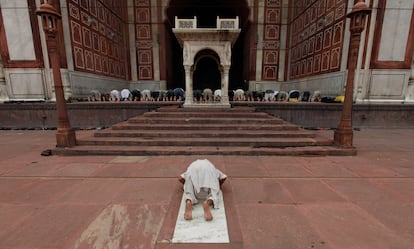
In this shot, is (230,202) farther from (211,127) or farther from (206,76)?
(206,76)

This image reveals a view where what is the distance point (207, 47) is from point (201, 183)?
609 cm

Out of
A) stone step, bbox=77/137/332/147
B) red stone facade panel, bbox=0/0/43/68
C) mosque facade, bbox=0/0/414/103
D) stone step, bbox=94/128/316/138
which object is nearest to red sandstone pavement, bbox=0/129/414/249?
stone step, bbox=77/137/332/147

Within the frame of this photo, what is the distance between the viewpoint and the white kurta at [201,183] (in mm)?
2434

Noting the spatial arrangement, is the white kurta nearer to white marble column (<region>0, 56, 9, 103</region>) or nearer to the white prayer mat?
the white prayer mat

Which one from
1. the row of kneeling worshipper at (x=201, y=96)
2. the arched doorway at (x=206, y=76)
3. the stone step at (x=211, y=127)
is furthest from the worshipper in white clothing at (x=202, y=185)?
the arched doorway at (x=206, y=76)

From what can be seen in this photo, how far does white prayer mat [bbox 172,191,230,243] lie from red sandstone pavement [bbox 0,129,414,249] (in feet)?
0.21

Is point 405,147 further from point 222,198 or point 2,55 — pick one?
point 2,55

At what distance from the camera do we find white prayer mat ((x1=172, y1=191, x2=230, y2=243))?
6.32ft

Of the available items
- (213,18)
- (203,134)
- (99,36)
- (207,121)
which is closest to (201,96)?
(207,121)

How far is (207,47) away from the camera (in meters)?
7.38

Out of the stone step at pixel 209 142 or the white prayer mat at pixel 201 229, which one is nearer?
the white prayer mat at pixel 201 229

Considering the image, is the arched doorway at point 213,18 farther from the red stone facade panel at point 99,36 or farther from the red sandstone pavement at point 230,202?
the red sandstone pavement at point 230,202

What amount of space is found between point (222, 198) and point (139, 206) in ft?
3.57

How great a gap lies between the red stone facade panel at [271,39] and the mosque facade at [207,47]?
0.24ft
